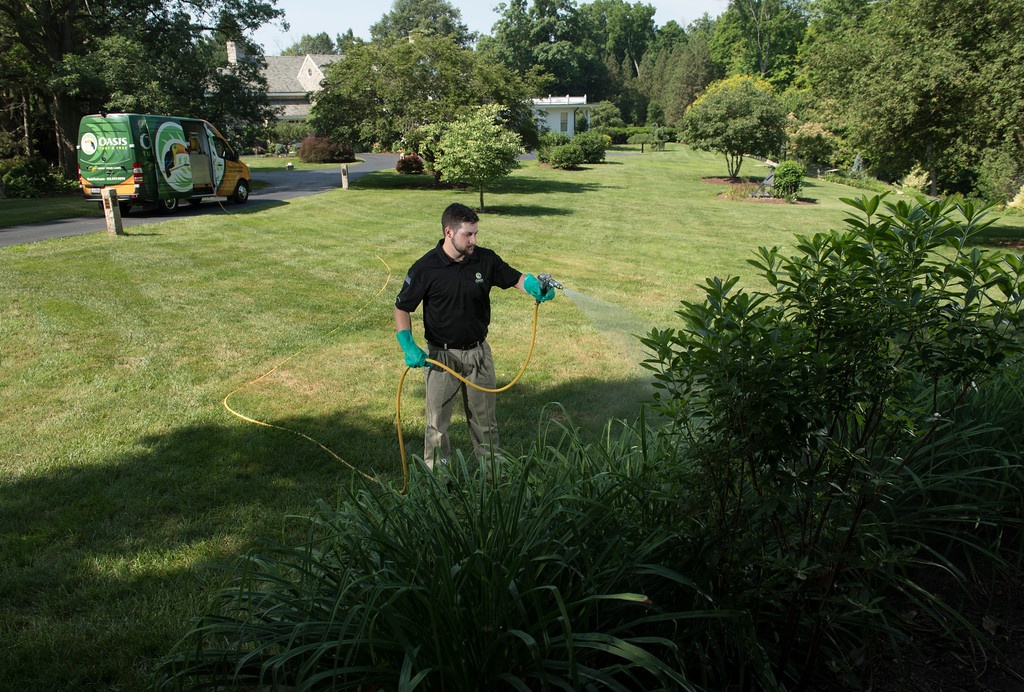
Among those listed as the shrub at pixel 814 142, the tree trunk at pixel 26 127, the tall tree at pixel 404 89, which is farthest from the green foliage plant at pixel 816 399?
the shrub at pixel 814 142

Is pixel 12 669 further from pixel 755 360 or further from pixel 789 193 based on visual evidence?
pixel 789 193

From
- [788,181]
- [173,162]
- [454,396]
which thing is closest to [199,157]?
[173,162]

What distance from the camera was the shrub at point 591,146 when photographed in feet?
131

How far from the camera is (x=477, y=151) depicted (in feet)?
58.9

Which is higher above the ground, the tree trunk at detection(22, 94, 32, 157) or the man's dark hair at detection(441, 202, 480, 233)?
the tree trunk at detection(22, 94, 32, 157)

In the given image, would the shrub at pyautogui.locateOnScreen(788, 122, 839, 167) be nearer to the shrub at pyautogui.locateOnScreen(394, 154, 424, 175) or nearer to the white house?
the white house

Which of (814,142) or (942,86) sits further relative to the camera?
(814,142)

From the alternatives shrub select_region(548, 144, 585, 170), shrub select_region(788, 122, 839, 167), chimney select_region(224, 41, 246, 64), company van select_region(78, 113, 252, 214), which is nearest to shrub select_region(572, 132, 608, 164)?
shrub select_region(548, 144, 585, 170)

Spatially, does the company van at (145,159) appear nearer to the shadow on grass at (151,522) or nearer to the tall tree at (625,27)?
the shadow on grass at (151,522)

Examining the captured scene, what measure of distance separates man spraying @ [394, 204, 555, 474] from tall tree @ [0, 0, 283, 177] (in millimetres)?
21947

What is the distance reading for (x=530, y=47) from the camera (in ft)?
227

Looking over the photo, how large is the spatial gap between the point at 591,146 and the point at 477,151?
23.9 meters

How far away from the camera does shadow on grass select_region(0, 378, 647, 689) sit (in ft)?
10.2

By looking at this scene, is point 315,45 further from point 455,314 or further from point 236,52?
point 455,314
